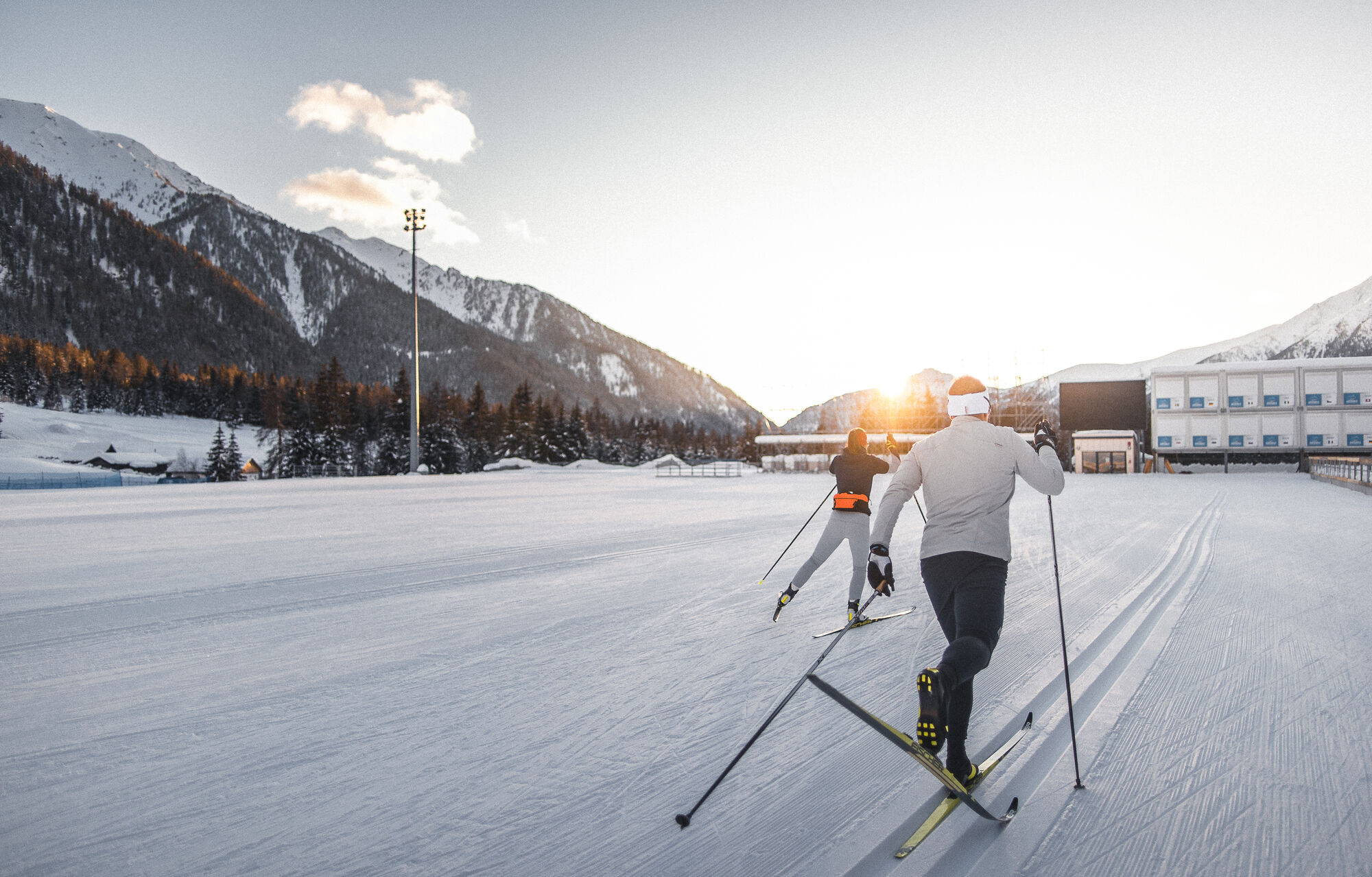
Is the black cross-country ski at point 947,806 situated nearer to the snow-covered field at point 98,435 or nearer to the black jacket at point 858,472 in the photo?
the black jacket at point 858,472

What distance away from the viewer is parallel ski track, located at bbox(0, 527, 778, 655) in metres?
5.47

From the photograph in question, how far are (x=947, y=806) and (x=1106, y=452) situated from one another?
4338cm

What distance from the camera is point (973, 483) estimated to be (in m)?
2.92

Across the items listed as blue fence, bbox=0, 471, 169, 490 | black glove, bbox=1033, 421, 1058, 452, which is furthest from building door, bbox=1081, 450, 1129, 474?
blue fence, bbox=0, 471, 169, 490

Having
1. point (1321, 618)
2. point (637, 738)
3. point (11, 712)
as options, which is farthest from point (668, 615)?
point (1321, 618)

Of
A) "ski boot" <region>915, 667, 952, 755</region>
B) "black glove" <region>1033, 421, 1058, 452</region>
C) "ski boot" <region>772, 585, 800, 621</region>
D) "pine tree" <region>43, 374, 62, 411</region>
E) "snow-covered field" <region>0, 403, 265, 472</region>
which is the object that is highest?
"pine tree" <region>43, 374, 62, 411</region>

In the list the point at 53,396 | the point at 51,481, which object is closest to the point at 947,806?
the point at 51,481

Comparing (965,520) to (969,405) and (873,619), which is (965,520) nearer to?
(969,405)

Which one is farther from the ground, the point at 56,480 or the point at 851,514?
the point at 851,514

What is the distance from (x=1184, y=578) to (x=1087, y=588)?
1484 mm

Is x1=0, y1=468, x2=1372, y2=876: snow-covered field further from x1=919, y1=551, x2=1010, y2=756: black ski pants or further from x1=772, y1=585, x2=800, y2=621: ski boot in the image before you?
x1=919, y1=551, x2=1010, y2=756: black ski pants

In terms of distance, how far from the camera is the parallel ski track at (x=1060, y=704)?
2354mm

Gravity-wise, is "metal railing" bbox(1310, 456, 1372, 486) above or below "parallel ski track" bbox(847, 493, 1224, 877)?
above

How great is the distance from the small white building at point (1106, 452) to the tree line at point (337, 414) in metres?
41.2
